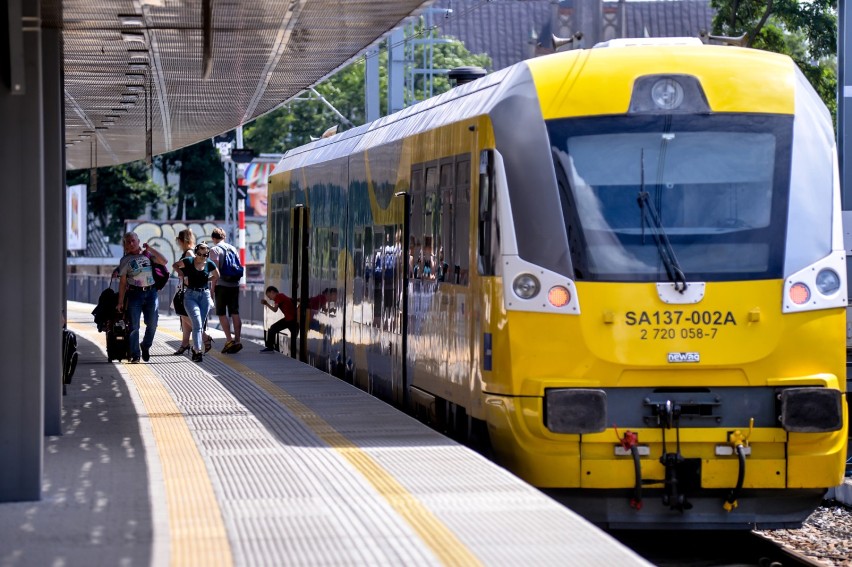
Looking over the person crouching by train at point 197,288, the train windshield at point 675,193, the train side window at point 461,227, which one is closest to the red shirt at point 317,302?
the person crouching by train at point 197,288

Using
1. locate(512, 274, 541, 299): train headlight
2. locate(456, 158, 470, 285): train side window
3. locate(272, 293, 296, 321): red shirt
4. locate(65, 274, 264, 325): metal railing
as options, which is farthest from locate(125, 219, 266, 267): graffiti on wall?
locate(512, 274, 541, 299): train headlight

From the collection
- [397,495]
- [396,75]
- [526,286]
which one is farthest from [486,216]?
[396,75]

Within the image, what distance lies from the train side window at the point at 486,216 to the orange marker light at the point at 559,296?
1.88ft

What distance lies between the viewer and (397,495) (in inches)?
359

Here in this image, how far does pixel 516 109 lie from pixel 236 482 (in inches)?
125

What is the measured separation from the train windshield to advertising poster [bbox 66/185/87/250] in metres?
47.1

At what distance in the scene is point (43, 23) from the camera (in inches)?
478

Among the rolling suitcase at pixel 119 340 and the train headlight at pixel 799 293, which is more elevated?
the train headlight at pixel 799 293

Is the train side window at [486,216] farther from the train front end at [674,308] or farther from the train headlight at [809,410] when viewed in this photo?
the train headlight at [809,410]

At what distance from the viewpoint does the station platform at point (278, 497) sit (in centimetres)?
761

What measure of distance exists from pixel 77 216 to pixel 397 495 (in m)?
51.2

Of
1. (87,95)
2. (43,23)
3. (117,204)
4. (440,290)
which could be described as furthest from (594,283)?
(117,204)

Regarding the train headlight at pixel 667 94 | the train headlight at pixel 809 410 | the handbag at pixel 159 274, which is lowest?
the train headlight at pixel 809 410

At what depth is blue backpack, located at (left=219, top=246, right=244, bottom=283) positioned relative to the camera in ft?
68.2
